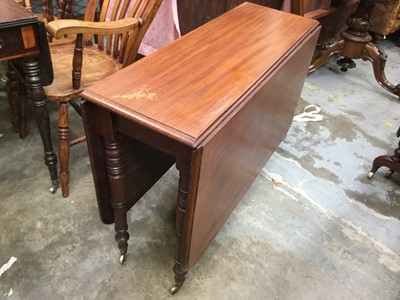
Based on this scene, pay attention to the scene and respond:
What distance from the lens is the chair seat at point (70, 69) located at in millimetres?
1232

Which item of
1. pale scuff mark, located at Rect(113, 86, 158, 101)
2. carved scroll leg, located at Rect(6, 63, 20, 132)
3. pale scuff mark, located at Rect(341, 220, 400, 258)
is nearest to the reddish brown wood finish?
pale scuff mark, located at Rect(113, 86, 158, 101)

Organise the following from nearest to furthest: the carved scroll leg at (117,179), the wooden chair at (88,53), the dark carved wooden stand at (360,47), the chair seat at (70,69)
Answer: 1. the carved scroll leg at (117,179)
2. the wooden chair at (88,53)
3. the chair seat at (70,69)
4. the dark carved wooden stand at (360,47)

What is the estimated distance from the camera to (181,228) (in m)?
0.94

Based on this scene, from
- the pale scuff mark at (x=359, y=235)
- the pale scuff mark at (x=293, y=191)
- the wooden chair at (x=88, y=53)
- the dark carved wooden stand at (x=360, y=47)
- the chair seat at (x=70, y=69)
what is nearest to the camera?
the wooden chair at (x=88, y=53)

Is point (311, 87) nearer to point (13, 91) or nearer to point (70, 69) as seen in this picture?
point (70, 69)

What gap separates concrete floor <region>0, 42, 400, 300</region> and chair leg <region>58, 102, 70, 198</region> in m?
0.08

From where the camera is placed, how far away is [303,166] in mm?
1739

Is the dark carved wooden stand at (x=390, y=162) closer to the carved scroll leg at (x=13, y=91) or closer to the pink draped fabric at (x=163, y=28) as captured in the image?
the pink draped fabric at (x=163, y=28)

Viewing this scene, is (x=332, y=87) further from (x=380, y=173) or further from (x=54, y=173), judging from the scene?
(x=54, y=173)

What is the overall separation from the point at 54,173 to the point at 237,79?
3.00 ft

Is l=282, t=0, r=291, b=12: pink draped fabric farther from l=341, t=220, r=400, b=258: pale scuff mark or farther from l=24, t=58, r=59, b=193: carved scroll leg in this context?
l=24, t=58, r=59, b=193: carved scroll leg

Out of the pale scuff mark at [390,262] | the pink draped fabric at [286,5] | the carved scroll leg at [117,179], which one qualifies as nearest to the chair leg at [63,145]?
the carved scroll leg at [117,179]

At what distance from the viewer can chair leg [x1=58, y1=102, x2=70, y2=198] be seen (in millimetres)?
1284

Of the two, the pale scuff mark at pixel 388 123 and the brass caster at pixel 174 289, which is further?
the pale scuff mark at pixel 388 123
